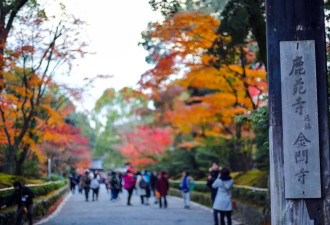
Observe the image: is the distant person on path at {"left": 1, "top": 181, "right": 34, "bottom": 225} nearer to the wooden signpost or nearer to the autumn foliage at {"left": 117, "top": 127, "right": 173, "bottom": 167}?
the wooden signpost

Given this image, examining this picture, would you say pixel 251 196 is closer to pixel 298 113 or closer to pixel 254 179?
pixel 254 179

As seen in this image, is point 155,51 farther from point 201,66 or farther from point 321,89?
point 321,89

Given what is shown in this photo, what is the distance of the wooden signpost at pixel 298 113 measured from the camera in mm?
6262

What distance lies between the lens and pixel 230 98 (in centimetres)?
2156

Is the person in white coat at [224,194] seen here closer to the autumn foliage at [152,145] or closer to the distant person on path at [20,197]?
the distant person on path at [20,197]

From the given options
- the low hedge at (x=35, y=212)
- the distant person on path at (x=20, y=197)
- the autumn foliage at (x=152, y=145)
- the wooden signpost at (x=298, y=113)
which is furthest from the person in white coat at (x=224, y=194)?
the autumn foliage at (x=152, y=145)

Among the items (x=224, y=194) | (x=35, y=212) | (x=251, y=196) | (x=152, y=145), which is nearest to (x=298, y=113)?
(x=224, y=194)

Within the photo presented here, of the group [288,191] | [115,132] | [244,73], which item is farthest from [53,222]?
[115,132]

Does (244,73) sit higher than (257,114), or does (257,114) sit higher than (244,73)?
(244,73)

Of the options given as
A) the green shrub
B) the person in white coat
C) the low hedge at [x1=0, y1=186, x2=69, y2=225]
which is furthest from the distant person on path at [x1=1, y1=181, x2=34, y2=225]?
the green shrub

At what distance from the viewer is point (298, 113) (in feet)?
20.7

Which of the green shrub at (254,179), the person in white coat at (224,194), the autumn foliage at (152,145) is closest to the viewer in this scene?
the person in white coat at (224,194)

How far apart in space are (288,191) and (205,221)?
32.2 ft

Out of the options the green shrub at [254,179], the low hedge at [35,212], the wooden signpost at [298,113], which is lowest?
the low hedge at [35,212]
